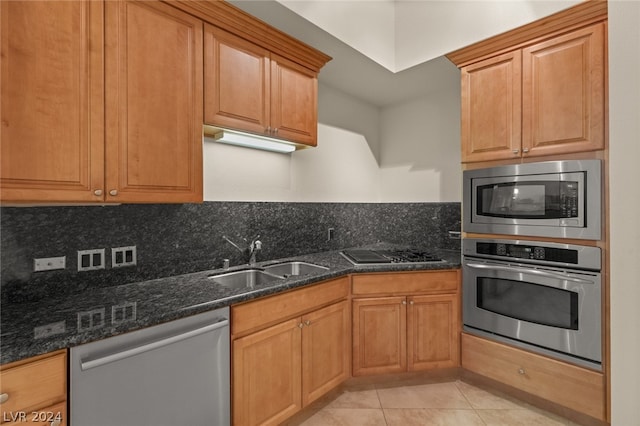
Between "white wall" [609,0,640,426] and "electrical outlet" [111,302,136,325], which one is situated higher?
"white wall" [609,0,640,426]

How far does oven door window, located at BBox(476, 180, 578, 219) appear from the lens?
1.78 metres

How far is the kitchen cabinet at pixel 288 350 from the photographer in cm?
150

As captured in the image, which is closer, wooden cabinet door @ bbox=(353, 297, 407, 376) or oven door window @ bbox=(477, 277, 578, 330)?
oven door window @ bbox=(477, 277, 578, 330)

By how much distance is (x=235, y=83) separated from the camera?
174 centimetres

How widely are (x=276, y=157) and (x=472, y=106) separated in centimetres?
154

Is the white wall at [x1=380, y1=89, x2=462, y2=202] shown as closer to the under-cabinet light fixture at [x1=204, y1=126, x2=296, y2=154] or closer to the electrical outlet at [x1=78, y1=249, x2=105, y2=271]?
the under-cabinet light fixture at [x1=204, y1=126, x2=296, y2=154]

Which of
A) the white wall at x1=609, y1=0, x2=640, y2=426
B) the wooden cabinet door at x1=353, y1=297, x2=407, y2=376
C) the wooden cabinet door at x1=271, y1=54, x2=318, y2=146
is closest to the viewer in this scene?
the white wall at x1=609, y1=0, x2=640, y2=426

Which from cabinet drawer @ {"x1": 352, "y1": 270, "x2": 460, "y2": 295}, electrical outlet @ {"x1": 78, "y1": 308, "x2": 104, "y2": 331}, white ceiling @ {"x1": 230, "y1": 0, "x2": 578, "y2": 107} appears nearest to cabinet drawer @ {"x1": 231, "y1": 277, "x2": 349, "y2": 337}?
cabinet drawer @ {"x1": 352, "y1": 270, "x2": 460, "y2": 295}

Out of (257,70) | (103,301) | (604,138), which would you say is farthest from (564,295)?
(103,301)

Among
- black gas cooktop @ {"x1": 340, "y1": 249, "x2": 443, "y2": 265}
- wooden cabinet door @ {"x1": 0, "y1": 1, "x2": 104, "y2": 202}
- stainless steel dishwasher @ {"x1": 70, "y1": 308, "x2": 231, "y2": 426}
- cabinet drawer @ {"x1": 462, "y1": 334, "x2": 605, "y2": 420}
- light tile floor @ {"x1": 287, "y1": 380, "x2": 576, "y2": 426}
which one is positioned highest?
wooden cabinet door @ {"x1": 0, "y1": 1, "x2": 104, "y2": 202}

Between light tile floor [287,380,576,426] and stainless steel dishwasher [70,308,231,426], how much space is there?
29.9 inches

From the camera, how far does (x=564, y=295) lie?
5.95 ft

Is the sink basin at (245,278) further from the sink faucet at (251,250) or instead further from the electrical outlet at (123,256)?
the electrical outlet at (123,256)

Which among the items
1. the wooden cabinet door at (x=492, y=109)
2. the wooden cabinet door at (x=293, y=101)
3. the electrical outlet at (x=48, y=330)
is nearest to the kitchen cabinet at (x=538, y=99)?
the wooden cabinet door at (x=492, y=109)
